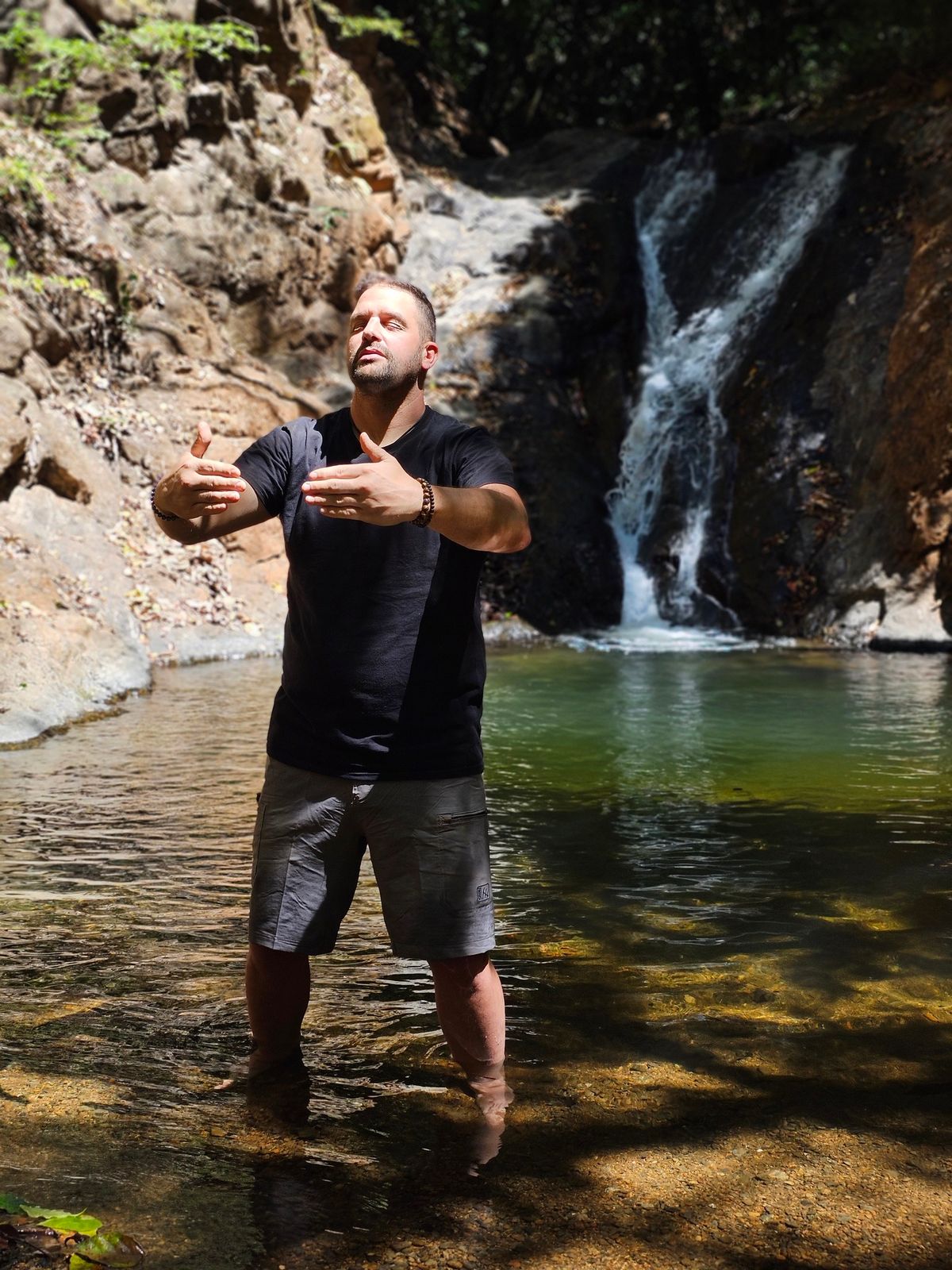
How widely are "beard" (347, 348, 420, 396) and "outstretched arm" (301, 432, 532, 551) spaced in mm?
414

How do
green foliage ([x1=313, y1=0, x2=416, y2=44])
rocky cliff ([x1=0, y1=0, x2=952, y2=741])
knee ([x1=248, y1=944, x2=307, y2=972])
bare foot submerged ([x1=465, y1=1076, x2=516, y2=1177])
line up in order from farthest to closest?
green foliage ([x1=313, y1=0, x2=416, y2=44]) → rocky cliff ([x1=0, y1=0, x2=952, y2=741]) → knee ([x1=248, y1=944, x2=307, y2=972]) → bare foot submerged ([x1=465, y1=1076, x2=516, y2=1177])

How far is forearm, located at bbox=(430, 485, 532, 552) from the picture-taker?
9.05 feet

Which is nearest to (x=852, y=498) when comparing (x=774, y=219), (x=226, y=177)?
(x=774, y=219)

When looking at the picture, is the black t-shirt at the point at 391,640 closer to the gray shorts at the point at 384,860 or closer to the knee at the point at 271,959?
the gray shorts at the point at 384,860

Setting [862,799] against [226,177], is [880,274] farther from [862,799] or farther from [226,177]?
[862,799]

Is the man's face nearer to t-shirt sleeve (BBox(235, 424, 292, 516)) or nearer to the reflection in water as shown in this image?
t-shirt sleeve (BBox(235, 424, 292, 516))

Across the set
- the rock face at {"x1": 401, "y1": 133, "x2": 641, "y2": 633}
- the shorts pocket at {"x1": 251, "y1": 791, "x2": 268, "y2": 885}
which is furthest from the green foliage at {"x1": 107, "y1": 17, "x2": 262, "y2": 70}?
the shorts pocket at {"x1": 251, "y1": 791, "x2": 268, "y2": 885}

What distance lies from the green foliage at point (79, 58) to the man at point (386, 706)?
14555 millimetres

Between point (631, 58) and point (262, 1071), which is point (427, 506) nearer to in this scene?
point (262, 1071)

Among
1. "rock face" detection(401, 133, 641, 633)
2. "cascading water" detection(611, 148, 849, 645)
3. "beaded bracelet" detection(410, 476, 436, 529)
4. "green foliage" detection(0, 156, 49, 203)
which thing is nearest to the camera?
"beaded bracelet" detection(410, 476, 436, 529)

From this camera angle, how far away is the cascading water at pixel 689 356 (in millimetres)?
18359

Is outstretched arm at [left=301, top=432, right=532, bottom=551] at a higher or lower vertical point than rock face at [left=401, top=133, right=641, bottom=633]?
lower

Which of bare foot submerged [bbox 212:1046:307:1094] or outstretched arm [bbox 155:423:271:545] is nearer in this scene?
outstretched arm [bbox 155:423:271:545]

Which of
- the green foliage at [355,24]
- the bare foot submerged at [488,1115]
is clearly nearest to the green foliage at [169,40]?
the green foliage at [355,24]
